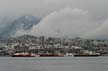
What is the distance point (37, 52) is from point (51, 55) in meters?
15.5

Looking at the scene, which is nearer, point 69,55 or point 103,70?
point 103,70

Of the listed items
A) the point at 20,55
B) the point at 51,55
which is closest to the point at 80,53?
the point at 51,55

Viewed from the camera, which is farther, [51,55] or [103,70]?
[51,55]

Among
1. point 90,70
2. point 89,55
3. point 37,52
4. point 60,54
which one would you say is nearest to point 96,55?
point 89,55

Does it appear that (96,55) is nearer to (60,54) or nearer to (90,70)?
(60,54)

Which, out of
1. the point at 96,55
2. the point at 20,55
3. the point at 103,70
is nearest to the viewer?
the point at 103,70

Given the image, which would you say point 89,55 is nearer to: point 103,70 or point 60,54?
point 60,54

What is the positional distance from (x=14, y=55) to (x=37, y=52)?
16.9 meters

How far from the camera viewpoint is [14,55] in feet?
613

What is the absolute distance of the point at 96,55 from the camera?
7662 inches

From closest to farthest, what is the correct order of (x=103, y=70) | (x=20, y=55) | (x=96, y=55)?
1. (x=103, y=70)
2. (x=20, y=55)
3. (x=96, y=55)

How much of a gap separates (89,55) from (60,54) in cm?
1526

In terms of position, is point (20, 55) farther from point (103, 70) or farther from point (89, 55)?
point (103, 70)

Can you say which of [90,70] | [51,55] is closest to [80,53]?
[51,55]
